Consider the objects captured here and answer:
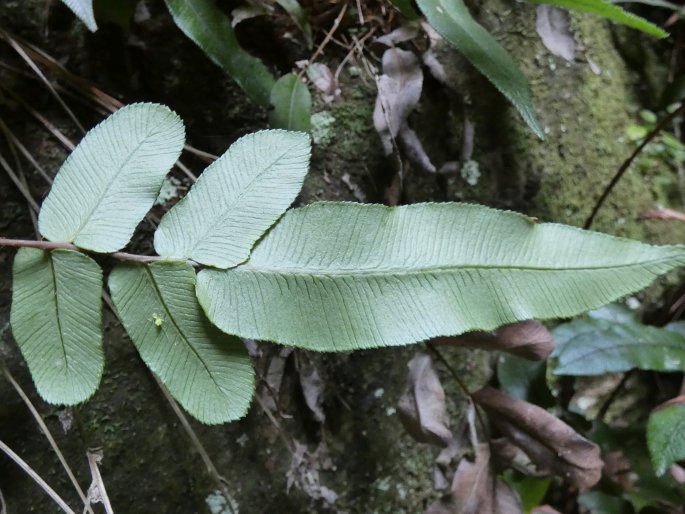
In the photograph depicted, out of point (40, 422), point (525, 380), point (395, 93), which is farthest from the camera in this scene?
point (525, 380)

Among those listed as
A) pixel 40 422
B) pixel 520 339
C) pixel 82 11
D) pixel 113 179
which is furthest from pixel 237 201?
pixel 520 339

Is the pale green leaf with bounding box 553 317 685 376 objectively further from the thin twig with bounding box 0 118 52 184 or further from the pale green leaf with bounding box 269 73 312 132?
the thin twig with bounding box 0 118 52 184

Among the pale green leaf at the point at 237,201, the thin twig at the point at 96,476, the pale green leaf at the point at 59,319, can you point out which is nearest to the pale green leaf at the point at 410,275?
the pale green leaf at the point at 237,201

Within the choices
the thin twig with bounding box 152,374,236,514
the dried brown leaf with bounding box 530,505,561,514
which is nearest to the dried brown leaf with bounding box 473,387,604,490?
the dried brown leaf with bounding box 530,505,561,514

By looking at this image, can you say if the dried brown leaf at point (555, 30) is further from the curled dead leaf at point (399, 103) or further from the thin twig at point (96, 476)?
the thin twig at point (96, 476)

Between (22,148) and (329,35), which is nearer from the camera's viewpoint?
(22,148)

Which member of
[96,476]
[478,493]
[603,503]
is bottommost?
[603,503]

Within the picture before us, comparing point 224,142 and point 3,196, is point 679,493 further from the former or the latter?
point 3,196

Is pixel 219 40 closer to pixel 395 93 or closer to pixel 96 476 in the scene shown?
pixel 395 93
